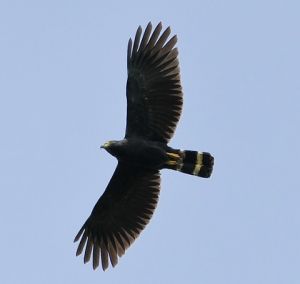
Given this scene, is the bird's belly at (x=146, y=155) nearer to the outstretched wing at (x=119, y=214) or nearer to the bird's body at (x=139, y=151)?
the bird's body at (x=139, y=151)

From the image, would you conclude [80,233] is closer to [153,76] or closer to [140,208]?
[140,208]

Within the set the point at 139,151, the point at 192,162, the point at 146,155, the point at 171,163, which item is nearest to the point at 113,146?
the point at 139,151

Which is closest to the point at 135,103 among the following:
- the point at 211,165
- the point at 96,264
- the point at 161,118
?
the point at 161,118

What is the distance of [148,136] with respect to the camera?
23422 millimetres

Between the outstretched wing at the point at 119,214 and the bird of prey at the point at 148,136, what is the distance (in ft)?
0.08

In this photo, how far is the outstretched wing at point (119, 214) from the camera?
941 inches

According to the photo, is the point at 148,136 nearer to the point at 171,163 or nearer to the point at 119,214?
the point at 171,163

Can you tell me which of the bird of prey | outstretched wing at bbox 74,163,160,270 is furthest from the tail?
outstretched wing at bbox 74,163,160,270

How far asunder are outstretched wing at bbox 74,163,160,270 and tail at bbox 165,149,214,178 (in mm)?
813

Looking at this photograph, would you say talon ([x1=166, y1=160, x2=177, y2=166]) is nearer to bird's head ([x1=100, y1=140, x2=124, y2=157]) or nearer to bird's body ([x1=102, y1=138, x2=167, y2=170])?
bird's body ([x1=102, y1=138, x2=167, y2=170])

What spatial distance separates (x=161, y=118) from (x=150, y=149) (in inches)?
32.1

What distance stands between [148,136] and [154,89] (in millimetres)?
1106

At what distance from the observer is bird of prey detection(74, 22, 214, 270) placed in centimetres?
2322

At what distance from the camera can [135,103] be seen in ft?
76.8
